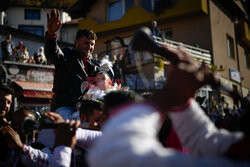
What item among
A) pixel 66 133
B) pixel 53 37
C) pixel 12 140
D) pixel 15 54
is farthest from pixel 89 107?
pixel 15 54

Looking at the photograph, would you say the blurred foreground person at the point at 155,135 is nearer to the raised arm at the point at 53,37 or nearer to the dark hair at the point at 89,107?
the dark hair at the point at 89,107

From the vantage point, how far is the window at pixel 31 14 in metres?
29.9

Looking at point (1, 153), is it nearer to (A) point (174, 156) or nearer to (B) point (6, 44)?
(A) point (174, 156)

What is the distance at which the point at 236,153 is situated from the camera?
995 millimetres

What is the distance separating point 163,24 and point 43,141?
609 inches

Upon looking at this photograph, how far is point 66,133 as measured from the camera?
4.69 ft

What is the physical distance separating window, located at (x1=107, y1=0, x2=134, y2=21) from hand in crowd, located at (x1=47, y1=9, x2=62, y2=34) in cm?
1691

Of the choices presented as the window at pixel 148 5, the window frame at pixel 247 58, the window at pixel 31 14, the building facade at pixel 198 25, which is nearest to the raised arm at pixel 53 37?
the building facade at pixel 198 25

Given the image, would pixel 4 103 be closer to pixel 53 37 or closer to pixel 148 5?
pixel 53 37

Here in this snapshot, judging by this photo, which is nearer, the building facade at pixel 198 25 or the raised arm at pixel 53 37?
the raised arm at pixel 53 37

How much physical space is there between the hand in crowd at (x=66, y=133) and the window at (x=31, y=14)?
103 feet

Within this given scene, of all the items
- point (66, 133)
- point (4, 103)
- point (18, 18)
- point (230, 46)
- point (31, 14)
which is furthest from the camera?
point (31, 14)

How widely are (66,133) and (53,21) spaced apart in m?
1.45

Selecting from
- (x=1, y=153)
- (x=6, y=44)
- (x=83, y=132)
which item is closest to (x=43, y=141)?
(x=1, y=153)
